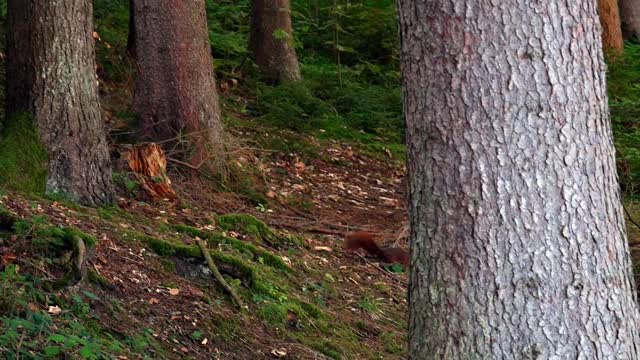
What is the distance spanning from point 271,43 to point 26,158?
749 cm

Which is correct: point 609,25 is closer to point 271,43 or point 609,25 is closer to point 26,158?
point 271,43

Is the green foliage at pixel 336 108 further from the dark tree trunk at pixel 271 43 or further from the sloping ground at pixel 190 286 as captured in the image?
the sloping ground at pixel 190 286

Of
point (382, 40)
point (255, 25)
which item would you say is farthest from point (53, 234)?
point (382, 40)

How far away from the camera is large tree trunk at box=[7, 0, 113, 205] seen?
6797mm

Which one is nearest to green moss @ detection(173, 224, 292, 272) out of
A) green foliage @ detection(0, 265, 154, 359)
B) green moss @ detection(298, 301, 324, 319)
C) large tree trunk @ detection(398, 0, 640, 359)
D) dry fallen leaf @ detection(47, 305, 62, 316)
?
green moss @ detection(298, 301, 324, 319)

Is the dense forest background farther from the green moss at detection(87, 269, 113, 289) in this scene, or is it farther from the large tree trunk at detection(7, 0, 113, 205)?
the large tree trunk at detection(7, 0, 113, 205)

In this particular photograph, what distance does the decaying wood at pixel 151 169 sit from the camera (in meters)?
8.17

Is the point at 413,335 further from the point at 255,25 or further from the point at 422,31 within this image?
the point at 255,25

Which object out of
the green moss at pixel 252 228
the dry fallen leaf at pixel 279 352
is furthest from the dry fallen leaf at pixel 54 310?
the green moss at pixel 252 228

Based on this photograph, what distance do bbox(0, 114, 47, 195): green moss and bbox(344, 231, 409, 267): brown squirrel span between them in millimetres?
2810

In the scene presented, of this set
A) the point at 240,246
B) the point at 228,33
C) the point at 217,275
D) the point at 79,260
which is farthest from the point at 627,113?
the point at 79,260

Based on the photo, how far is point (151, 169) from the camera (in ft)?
27.2

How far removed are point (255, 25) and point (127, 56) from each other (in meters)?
2.92

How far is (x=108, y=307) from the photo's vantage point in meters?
5.45
